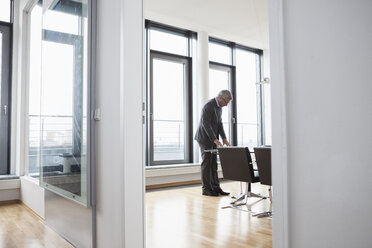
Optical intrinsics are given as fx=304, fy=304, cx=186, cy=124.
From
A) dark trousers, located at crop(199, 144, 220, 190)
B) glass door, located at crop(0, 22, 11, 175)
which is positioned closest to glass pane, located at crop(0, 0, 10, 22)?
glass door, located at crop(0, 22, 11, 175)

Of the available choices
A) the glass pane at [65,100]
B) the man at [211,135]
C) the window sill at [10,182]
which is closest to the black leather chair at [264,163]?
the man at [211,135]

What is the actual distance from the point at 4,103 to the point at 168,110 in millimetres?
2874

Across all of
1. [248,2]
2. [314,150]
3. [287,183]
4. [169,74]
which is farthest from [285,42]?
[169,74]

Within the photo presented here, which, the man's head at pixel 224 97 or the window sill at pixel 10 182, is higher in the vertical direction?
the man's head at pixel 224 97

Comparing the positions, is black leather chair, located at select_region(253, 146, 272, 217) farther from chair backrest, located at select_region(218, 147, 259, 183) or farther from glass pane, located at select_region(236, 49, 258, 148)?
glass pane, located at select_region(236, 49, 258, 148)

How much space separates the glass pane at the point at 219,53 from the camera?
713 cm

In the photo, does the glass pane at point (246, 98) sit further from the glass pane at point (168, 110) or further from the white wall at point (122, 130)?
the white wall at point (122, 130)

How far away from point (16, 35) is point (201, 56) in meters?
3.44

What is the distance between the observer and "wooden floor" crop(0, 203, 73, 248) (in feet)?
8.71

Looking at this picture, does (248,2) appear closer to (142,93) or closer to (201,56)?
(201,56)

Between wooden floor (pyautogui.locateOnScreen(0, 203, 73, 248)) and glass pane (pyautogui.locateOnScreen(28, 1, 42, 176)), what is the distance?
21.1 inches

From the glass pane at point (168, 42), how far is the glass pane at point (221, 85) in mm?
896

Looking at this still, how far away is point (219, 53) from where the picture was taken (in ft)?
23.9

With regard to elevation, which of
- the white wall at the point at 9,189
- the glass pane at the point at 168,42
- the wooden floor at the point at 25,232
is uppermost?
the glass pane at the point at 168,42
